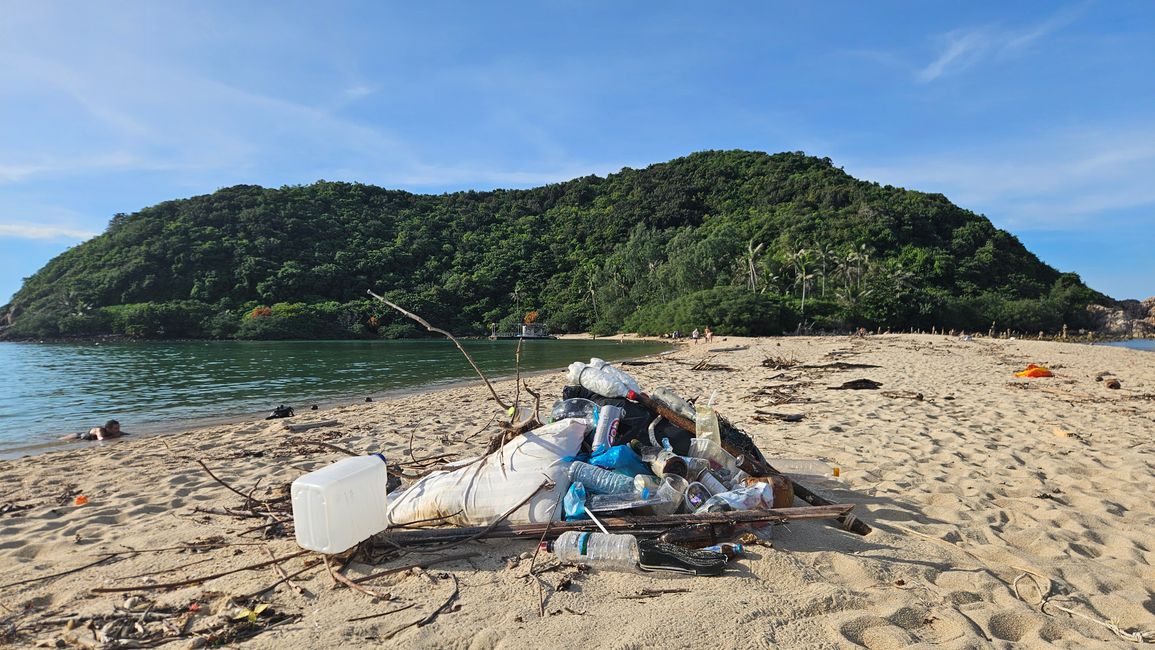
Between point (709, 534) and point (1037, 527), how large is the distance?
7.76ft

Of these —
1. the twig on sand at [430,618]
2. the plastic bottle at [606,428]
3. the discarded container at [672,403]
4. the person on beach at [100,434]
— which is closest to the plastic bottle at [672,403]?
the discarded container at [672,403]

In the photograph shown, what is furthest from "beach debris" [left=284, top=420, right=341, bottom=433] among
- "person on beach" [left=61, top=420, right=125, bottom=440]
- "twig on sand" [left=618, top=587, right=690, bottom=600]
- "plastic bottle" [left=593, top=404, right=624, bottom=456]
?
"twig on sand" [left=618, top=587, right=690, bottom=600]

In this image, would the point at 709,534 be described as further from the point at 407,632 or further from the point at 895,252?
the point at 895,252

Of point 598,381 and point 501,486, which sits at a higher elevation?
point 598,381

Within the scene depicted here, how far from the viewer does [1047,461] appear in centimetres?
525

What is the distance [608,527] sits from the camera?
10.1 ft

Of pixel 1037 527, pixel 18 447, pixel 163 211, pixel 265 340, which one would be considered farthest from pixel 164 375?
pixel 163 211

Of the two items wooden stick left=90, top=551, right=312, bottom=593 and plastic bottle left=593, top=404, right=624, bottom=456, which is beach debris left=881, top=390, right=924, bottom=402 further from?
wooden stick left=90, top=551, right=312, bottom=593

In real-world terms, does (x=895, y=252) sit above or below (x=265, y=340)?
above

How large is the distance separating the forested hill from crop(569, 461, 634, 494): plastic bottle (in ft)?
163

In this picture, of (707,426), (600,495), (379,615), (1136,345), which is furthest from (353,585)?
(1136,345)

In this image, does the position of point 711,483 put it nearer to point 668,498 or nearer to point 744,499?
point 744,499

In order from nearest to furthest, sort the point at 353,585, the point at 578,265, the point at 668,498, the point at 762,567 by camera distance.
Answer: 1. the point at 353,585
2. the point at 762,567
3. the point at 668,498
4. the point at 578,265

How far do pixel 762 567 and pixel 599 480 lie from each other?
1079 mm
